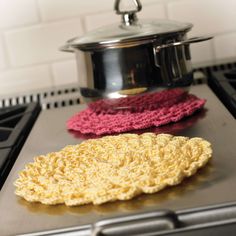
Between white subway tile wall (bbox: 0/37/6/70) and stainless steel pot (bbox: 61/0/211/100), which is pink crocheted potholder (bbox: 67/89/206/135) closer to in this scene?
stainless steel pot (bbox: 61/0/211/100)

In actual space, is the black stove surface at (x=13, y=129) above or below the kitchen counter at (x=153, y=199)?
below

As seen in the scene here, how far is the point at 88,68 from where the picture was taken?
0.88m

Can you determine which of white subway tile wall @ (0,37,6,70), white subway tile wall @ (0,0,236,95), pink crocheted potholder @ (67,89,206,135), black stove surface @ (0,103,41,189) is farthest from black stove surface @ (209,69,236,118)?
white subway tile wall @ (0,37,6,70)

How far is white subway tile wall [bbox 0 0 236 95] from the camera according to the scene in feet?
4.02

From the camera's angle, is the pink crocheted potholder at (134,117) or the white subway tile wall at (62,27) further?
the white subway tile wall at (62,27)

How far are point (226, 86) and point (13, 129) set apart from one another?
1.23ft

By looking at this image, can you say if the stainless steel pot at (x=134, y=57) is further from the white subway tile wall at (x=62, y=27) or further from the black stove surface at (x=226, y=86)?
the white subway tile wall at (x=62, y=27)

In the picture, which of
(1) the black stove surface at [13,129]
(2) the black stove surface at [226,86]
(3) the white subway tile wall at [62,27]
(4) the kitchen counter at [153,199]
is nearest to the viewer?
(4) the kitchen counter at [153,199]

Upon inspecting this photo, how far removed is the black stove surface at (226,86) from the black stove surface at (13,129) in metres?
0.34

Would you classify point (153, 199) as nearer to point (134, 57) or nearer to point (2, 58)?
point (134, 57)

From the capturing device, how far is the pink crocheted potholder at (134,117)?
0.84 meters

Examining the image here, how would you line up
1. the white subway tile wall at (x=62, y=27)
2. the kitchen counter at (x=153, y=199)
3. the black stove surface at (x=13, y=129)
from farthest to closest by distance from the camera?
the white subway tile wall at (x=62, y=27)
the black stove surface at (x=13, y=129)
the kitchen counter at (x=153, y=199)

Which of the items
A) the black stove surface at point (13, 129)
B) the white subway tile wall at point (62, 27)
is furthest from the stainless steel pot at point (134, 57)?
the white subway tile wall at point (62, 27)

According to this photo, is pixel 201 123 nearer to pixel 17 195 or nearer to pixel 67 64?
pixel 17 195
